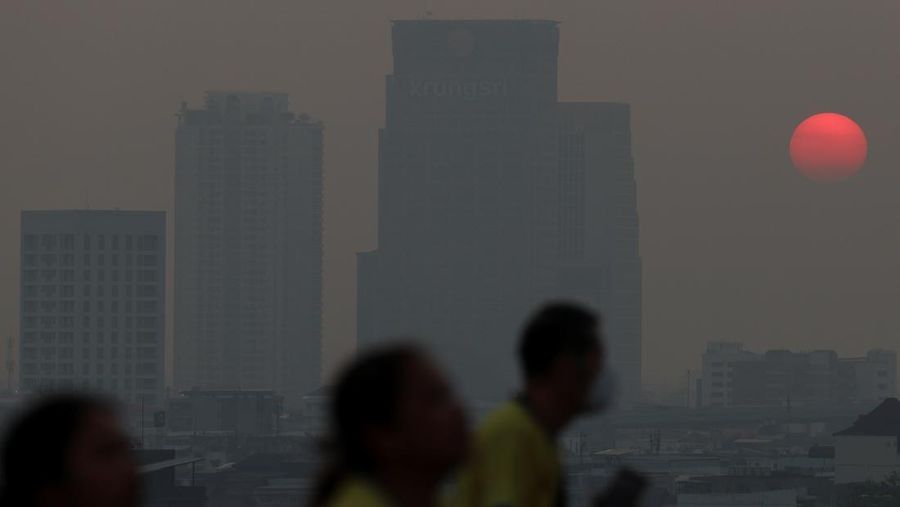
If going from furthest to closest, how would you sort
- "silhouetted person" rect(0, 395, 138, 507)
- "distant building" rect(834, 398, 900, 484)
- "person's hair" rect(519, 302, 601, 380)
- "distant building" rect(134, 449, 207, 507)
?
"distant building" rect(834, 398, 900, 484) < "distant building" rect(134, 449, 207, 507) < "person's hair" rect(519, 302, 601, 380) < "silhouetted person" rect(0, 395, 138, 507)

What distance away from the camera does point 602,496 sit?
5344 millimetres

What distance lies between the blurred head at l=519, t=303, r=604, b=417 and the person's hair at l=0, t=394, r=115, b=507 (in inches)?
60.1

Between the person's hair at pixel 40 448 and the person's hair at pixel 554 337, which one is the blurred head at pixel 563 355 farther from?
the person's hair at pixel 40 448

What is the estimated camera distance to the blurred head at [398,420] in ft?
14.0

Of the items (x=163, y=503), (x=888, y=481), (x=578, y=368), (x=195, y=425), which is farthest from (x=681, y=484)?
(x=578, y=368)

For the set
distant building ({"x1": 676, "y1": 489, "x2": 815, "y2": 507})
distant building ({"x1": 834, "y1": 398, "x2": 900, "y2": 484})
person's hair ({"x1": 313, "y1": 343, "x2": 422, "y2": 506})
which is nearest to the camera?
person's hair ({"x1": 313, "y1": 343, "x2": 422, "y2": 506})

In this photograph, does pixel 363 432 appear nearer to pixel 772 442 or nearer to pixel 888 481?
pixel 888 481

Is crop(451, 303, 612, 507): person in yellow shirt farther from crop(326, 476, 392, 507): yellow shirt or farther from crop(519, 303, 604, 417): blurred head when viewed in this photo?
crop(326, 476, 392, 507): yellow shirt

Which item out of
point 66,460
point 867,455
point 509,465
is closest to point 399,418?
point 66,460

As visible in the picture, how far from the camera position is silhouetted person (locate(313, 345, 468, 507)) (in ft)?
14.0

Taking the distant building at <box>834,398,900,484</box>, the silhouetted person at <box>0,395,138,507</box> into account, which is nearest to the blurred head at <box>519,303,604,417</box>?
the silhouetted person at <box>0,395,138,507</box>

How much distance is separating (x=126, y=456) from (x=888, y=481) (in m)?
82.3

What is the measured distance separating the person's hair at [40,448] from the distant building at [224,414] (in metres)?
144

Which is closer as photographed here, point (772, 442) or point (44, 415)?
point (44, 415)
